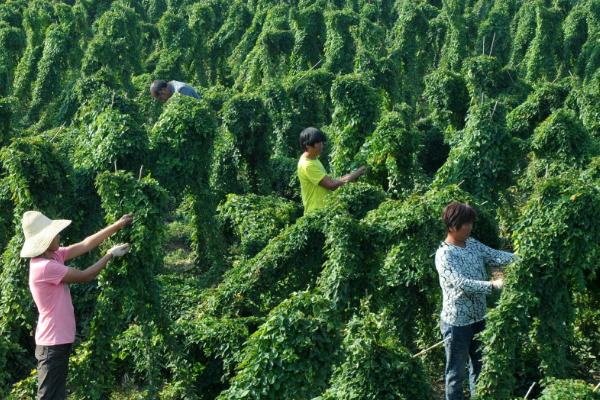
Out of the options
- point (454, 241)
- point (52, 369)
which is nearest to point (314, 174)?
point (454, 241)

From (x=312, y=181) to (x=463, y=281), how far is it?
253cm

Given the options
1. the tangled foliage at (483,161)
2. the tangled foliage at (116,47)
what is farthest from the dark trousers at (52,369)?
the tangled foliage at (116,47)

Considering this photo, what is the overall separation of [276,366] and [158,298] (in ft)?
6.12

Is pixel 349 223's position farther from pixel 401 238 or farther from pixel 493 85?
pixel 493 85

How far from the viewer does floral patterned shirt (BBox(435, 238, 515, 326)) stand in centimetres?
526

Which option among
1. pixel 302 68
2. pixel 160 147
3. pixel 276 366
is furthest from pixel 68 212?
pixel 302 68

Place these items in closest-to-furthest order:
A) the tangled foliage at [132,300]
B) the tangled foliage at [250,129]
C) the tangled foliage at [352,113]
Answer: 1. the tangled foliage at [132,300]
2. the tangled foliage at [352,113]
3. the tangled foliage at [250,129]

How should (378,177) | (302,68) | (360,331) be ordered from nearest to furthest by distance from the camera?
(360,331)
(378,177)
(302,68)

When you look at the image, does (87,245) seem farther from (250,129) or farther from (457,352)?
(250,129)

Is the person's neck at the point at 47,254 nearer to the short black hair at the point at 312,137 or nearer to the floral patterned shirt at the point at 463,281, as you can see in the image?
the floral patterned shirt at the point at 463,281

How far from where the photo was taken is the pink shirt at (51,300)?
17.8 ft

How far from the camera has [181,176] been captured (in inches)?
356

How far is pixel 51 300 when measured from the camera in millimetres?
5488

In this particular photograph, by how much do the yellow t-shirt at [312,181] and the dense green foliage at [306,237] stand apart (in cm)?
30
